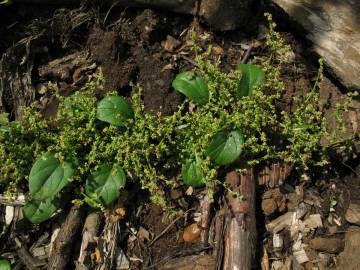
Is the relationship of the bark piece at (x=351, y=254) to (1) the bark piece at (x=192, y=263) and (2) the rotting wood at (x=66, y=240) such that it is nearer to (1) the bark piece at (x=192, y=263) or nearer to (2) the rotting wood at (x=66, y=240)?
(1) the bark piece at (x=192, y=263)

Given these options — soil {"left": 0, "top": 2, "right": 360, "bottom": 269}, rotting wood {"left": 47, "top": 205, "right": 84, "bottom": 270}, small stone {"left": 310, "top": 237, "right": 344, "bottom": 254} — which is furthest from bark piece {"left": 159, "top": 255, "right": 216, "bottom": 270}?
small stone {"left": 310, "top": 237, "right": 344, "bottom": 254}

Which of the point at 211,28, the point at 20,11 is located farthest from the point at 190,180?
the point at 20,11

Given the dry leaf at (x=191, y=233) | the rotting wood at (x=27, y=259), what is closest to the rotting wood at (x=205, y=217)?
the dry leaf at (x=191, y=233)

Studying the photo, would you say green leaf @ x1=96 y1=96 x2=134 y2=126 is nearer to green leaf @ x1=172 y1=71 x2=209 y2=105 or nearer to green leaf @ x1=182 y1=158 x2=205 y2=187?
green leaf @ x1=172 y1=71 x2=209 y2=105

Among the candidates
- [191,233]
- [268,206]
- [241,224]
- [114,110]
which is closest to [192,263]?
[191,233]

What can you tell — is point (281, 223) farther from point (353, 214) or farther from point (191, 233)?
point (191, 233)
